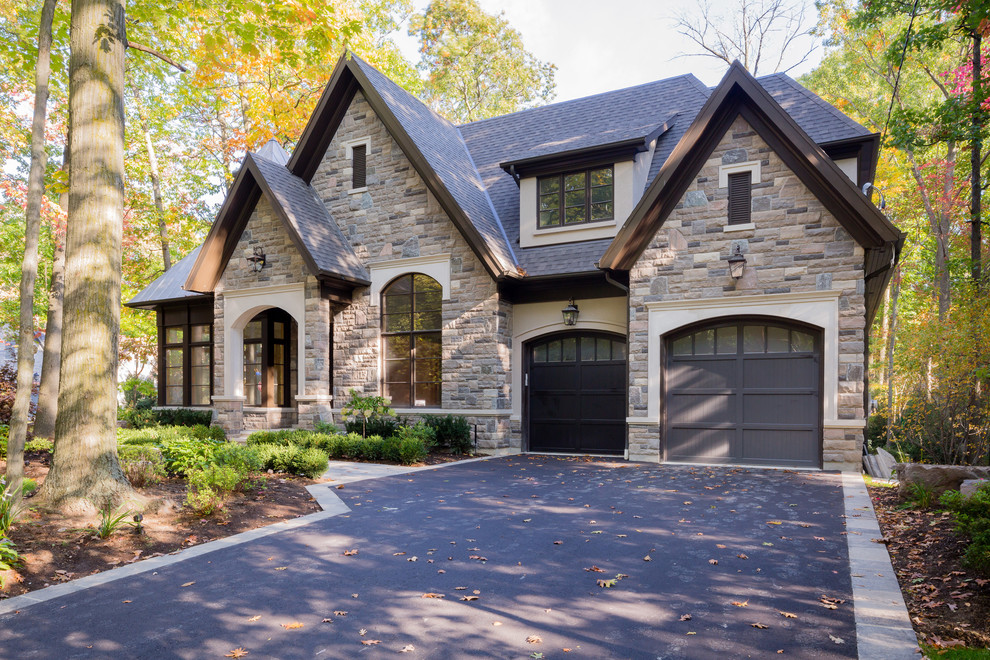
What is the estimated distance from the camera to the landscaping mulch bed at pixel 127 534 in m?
4.68

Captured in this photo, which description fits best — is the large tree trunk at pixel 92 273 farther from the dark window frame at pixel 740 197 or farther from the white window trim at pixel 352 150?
the dark window frame at pixel 740 197

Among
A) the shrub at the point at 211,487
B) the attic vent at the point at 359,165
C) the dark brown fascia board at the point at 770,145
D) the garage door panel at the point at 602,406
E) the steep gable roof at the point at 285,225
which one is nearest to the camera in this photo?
the shrub at the point at 211,487

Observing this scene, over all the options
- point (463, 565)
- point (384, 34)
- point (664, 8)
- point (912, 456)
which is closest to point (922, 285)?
point (664, 8)

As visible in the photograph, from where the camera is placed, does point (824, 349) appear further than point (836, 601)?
Yes

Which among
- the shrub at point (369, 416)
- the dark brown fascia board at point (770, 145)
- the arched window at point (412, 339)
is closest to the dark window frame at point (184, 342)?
the shrub at point (369, 416)

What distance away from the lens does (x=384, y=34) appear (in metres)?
27.6

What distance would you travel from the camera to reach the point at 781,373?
33.8ft

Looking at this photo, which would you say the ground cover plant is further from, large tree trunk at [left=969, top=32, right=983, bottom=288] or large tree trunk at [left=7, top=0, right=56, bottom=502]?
large tree trunk at [left=7, top=0, right=56, bottom=502]

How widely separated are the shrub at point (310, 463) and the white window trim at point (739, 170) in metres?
7.61

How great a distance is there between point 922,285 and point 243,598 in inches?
1088

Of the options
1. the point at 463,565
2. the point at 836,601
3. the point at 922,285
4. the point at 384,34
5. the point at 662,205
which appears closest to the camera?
the point at 836,601

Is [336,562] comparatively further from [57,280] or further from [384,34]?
[384,34]

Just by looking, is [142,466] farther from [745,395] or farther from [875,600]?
[745,395]

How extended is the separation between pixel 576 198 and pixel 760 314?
4379mm
